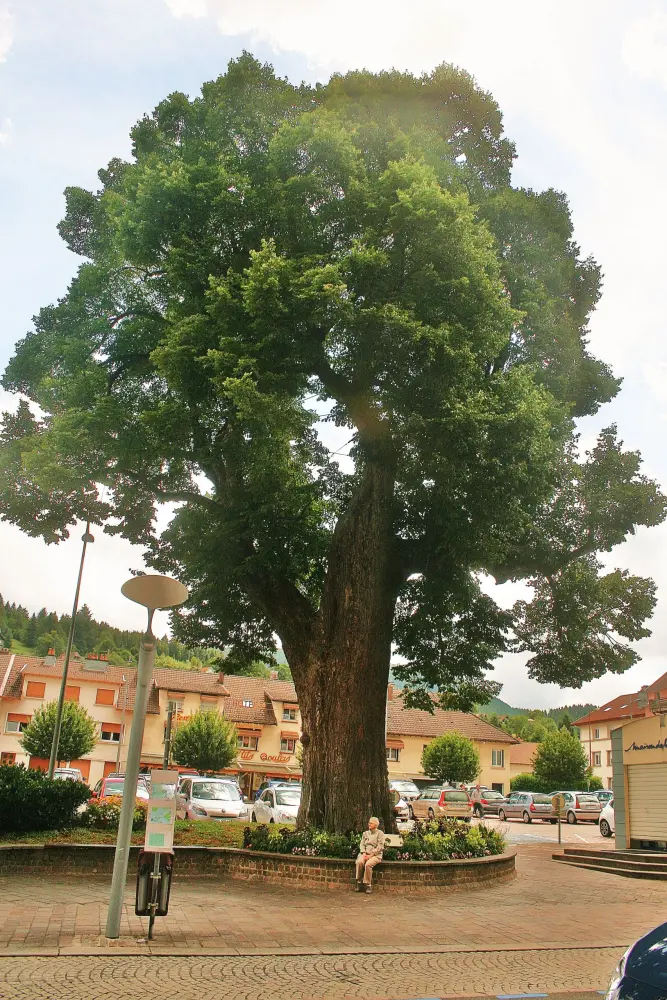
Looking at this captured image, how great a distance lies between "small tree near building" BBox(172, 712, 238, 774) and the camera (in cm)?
5153

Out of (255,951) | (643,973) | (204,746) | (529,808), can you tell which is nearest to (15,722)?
(204,746)

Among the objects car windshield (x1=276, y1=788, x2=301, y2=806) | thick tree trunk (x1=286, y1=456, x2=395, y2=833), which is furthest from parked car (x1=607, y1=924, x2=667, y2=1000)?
car windshield (x1=276, y1=788, x2=301, y2=806)

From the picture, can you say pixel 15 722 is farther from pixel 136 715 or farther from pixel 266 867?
pixel 136 715

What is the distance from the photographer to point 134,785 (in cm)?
863

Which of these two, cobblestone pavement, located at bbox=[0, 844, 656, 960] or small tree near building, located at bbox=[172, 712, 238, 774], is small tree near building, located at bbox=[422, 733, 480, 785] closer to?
small tree near building, located at bbox=[172, 712, 238, 774]

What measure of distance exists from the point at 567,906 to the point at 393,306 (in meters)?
10.2

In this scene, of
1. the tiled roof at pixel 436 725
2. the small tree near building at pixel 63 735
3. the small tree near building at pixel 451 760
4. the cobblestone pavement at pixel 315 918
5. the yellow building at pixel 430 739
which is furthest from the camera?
the tiled roof at pixel 436 725

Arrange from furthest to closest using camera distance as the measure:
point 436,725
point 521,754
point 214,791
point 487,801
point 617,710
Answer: point 521,754, point 617,710, point 436,725, point 487,801, point 214,791

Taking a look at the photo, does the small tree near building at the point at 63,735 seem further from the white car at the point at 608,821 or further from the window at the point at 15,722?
the white car at the point at 608,821

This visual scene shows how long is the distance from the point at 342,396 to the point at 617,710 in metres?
64.0

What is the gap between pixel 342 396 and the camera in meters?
16.5

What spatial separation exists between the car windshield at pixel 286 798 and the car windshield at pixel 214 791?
1360 millimetres

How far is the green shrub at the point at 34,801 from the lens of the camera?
15.2 metres

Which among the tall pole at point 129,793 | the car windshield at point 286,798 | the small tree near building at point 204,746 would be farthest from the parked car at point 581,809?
the tall pole at point 129,793
